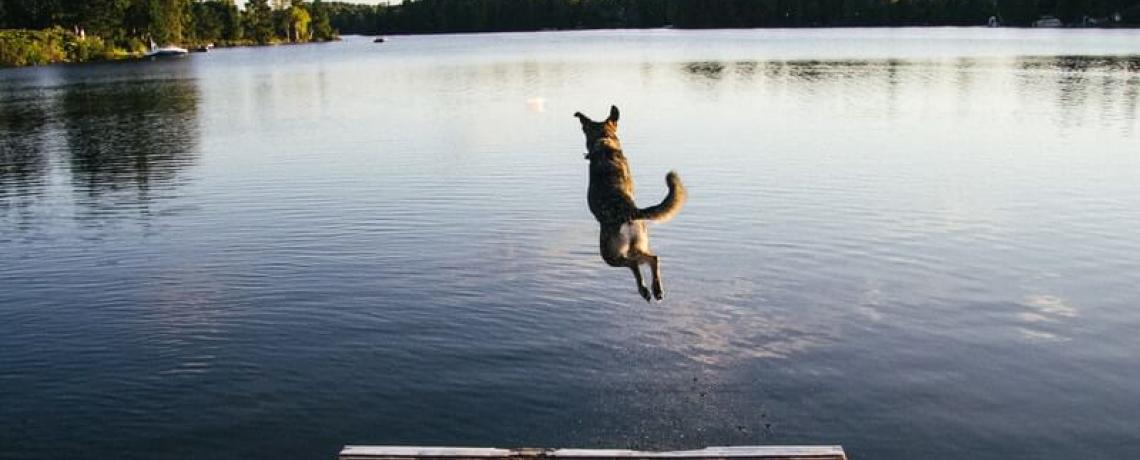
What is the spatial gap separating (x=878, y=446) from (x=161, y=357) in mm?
12531

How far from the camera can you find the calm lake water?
15242 millimetres

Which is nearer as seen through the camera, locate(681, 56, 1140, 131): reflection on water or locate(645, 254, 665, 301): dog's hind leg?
locate(645, 254, 665, 301): dog's hind leg

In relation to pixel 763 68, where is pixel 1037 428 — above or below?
below

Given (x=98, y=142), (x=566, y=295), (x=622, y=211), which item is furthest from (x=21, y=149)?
(x=622, y=211)

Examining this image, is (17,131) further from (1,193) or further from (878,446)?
(878,446)

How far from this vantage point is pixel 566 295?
21547mm

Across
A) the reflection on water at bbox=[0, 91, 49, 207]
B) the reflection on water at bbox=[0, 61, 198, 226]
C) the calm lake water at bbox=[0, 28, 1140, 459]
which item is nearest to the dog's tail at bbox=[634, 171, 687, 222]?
the calm lake water at bbox=[0, 28, 1140, 459]

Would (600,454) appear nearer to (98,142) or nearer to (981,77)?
(98,142)

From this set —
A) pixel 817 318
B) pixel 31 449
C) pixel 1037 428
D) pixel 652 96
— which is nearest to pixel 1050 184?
pixel 817 318

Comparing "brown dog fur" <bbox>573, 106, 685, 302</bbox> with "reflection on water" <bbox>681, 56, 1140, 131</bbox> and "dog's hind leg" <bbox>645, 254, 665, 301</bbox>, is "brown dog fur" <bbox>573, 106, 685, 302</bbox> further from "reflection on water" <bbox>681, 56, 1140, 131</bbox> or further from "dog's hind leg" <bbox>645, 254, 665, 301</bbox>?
"reflection on water" <bbox>681, 56, 1140, 131</bbox>

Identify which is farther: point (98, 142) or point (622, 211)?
point (98, 142)

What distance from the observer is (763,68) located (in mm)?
96812

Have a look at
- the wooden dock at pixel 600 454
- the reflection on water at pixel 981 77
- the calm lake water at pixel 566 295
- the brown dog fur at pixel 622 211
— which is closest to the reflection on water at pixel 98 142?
the calm lake water at pixel 566 295

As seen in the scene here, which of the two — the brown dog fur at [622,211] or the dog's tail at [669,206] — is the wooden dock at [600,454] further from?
the dog's tail at [669,206]
